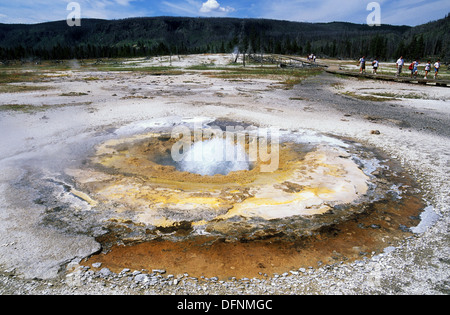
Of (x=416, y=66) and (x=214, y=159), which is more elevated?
(x=416, y=66)

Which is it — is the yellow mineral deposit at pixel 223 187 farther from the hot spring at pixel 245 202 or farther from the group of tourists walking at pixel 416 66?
the group of tourists walking at pixel 416 66

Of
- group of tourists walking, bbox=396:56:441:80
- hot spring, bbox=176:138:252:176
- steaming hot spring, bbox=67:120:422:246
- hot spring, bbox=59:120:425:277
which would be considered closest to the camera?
hot spring, bbox=59:120:425:277

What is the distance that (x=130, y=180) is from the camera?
213 inches

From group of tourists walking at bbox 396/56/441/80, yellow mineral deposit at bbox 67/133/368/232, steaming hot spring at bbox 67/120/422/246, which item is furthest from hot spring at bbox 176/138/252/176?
group of tourists walking at bbox 396/56/441/80

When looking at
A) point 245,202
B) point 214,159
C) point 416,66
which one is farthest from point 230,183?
point 416,66

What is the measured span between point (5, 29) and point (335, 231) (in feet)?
732

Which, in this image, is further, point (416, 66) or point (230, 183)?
point (416, 66)

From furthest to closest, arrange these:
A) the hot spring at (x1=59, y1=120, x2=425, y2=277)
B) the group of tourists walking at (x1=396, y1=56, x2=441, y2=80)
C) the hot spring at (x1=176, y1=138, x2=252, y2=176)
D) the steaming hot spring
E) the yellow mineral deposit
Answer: the group of tourists walking at (x1=396, y1=56, x2=441, y2=80) < the hot spring at (x1=176, y1=138, x2=252, y2=176) < the yellow mineral deposit < the steaming hot spring < the hot spring at (x1=59, y1=120, x2=425, y2=277)

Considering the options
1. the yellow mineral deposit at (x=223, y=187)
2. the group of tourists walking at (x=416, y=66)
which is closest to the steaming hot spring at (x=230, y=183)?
the yellow mineral deposit at (x=223, y=187)

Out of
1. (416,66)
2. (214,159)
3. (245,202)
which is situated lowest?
(245,202)

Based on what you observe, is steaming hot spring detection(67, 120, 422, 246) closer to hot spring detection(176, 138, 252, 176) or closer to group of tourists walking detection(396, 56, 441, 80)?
hot spring detection(176, 138, 252, 176)

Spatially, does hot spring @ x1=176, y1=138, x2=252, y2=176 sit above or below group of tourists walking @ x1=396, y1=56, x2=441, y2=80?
below

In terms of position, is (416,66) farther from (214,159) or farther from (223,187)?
(223,187)

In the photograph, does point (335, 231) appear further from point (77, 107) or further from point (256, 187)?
point (77, 107)
